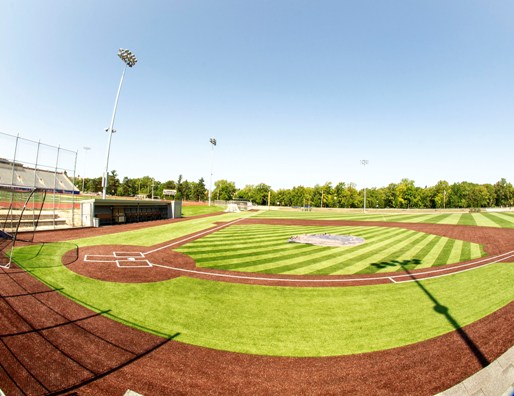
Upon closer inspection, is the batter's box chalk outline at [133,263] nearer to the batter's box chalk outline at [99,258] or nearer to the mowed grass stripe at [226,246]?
the batter's box chalk outline at [99,258]

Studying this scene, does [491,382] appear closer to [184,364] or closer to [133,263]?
[184,364]

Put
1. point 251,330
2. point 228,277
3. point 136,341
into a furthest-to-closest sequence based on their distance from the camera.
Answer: point 228,277 → point 251,330 → point 136,341

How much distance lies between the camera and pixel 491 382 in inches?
263

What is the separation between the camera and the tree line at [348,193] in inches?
4737

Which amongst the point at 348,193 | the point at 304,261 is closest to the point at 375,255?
the point at 304,261

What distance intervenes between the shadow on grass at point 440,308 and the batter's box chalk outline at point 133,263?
1651 centimetres

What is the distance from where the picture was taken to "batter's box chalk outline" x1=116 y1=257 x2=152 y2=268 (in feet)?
53.9

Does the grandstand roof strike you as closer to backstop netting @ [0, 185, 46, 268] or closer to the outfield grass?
backstop netting @ [0, 185, 46, 268]

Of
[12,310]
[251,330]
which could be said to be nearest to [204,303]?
[251,330]

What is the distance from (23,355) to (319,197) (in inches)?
5312

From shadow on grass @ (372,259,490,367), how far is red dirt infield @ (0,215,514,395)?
0.07m

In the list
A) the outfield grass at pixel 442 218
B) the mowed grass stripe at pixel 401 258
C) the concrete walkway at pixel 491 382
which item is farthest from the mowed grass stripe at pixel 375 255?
the outfield grass at pixel 442 218

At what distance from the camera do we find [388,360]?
7633 mm

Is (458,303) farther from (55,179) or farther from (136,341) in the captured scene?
(55,179)
